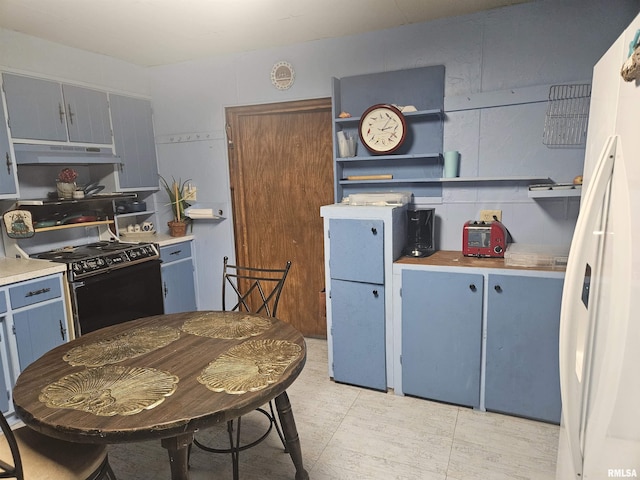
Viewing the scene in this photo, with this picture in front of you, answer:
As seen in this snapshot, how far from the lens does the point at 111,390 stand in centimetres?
137

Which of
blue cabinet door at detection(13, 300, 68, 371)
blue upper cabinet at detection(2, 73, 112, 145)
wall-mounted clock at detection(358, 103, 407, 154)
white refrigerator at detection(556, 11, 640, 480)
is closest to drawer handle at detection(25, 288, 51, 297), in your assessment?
blue cabinet door at detection(13, 300, 68, 371)

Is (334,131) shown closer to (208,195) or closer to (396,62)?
(396,62)

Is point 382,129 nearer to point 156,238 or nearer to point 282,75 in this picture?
point 282,75

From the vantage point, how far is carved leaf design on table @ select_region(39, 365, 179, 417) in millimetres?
1280

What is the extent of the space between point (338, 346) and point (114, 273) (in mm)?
1780

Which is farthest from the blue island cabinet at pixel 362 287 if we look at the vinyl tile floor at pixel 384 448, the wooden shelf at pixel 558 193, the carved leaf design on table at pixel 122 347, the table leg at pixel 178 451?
the table leg at pixel 178 451

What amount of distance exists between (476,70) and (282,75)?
152 cm

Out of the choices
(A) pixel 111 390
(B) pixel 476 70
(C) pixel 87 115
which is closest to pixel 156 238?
(C) pixel 87 115

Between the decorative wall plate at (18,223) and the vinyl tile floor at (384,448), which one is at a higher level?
the decorative wall plate at (18,223)

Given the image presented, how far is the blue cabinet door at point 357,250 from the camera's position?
8.53 feet

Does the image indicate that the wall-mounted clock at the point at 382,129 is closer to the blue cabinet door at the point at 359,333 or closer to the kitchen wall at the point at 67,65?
the blue cabinet door at the point at 359,333

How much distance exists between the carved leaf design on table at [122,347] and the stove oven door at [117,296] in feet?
3.84

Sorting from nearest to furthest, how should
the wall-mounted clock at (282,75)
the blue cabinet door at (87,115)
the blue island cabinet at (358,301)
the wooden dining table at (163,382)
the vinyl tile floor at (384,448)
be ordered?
the wooden dining table at (163,382)
the vinyl tile floor at (384,448)
the blue island cabinet at (358,301)
the blue cabinet door at (87,115)
the wall-mounted clock at (282,75)

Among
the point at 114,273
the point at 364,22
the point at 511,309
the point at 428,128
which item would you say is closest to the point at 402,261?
the point at 511,309
